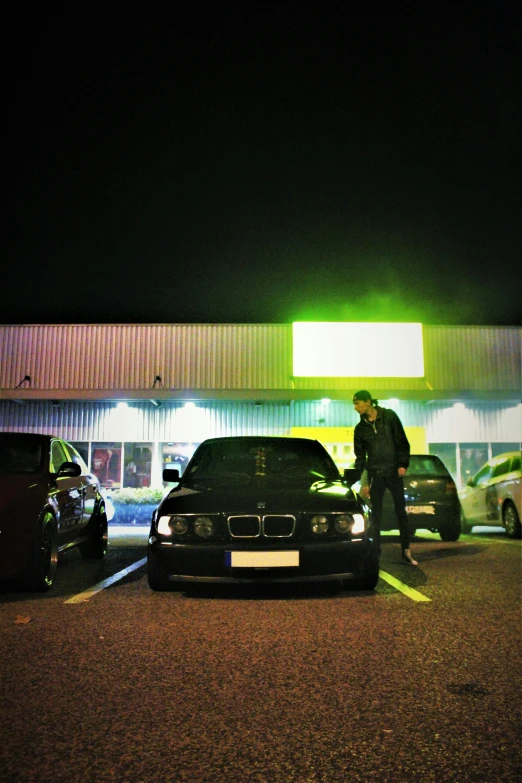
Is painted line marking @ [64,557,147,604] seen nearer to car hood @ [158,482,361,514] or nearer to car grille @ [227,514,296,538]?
car hood @ [158,482,361,514]

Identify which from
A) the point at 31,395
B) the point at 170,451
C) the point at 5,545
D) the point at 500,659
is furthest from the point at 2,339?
the point at 500,659

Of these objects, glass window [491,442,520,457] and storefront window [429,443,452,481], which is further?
glass window [491,442,520,457]

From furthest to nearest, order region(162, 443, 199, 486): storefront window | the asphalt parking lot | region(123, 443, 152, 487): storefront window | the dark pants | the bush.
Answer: region(123, 443, 152, 487): storefront window
region(162, 443, 199, 486): storefront window
the bush
the dark pants
the asphalt parking lot

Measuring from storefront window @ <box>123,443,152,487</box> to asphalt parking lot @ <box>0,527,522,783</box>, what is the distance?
1615 cm

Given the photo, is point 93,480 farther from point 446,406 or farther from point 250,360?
point 446,406

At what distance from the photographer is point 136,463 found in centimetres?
2192

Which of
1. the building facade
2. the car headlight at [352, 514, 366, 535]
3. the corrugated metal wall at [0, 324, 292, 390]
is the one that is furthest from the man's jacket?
the corrugated metal wall at [0, 324, 292, 390]

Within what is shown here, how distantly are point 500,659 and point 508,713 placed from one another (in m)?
0.90

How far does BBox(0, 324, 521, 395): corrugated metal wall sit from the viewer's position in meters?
21.9

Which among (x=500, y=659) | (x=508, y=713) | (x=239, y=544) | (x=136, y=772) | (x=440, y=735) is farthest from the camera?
(x=239, y=544)

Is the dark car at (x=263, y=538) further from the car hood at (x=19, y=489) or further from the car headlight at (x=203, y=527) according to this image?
the car hood at (x=19, y=489)

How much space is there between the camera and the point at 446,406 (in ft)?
73.6

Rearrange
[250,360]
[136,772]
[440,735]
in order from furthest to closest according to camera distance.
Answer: [250,360], [440,735], [136,772]

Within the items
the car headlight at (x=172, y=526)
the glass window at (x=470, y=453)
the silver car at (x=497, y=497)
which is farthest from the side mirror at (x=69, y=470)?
the glass window at (x=470, y=453)
